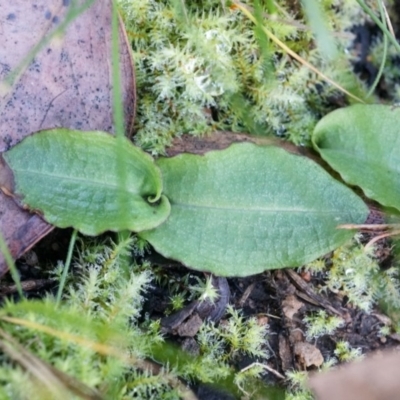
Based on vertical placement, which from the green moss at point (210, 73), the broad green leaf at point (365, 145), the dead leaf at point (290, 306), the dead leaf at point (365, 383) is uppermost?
the green moss at point (210, 73)

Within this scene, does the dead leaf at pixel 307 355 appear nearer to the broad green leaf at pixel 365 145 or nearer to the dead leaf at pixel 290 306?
the dead leaf at pixel 290 306

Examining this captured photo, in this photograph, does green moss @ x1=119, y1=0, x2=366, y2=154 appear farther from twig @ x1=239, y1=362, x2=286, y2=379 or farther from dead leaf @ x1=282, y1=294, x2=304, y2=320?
twig @ x1=239, y1=362, x2=286, y2=379

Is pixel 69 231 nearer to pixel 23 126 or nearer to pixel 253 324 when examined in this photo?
pixel 23 126

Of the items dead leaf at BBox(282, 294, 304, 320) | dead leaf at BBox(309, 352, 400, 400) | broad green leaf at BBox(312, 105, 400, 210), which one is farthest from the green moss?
dead leaf at BBox(309, 352, 400, 400)

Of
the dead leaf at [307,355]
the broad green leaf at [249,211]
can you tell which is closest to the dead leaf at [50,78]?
the broad green leaf at [249,211]

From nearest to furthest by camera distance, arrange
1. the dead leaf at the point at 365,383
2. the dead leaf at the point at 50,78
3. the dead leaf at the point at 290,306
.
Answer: the dead leaf at the point at 365,383 < the dead leaf at the point at 50,78 < the dead leaf at the point at 290,306

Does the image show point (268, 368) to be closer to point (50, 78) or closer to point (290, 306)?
point (290, 306)

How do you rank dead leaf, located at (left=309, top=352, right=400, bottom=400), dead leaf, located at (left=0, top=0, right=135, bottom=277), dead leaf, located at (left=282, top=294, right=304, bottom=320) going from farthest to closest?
dead leaf, located at (left=282, top=294, right=304, bottom=320)
dead leaf, located at (left=0, top=0, right=135, bottom=277)
dead leaf, located at (left=309, top=352, right=400, bottom=400)
